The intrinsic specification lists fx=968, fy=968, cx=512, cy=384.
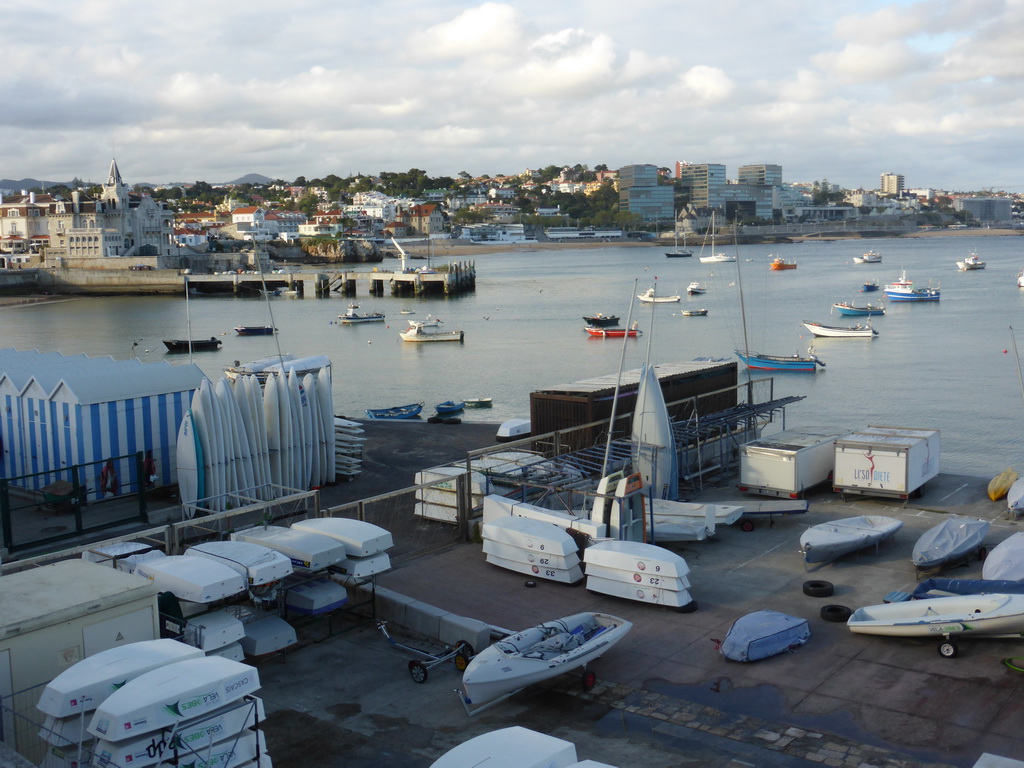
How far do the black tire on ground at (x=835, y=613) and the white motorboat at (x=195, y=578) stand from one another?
271 inches

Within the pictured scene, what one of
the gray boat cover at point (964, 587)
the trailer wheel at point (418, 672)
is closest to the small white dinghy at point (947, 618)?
the gray boat cover at point (964, 587)

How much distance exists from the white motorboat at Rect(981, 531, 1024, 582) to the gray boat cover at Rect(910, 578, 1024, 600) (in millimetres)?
370

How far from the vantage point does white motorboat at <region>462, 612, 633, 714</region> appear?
376 inches

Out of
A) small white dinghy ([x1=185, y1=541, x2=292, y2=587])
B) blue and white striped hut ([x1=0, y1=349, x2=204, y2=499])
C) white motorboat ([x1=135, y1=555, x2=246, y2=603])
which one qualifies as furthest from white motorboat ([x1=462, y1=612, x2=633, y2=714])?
blue and white striped hut ([x1=0, y1=349, x2=204, y2=499])

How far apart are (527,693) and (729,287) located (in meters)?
112

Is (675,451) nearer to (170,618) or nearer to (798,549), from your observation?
(798,549)

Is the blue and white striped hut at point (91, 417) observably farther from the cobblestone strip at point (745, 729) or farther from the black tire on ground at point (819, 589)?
the black tire on ground at point (819, 589)

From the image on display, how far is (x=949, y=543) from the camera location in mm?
13500

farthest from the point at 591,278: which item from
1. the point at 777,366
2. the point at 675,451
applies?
the point at 675,451

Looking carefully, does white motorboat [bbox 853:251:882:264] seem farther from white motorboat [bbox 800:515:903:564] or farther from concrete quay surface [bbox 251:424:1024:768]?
concrete quay surface [bbox 251:424:1024:768]

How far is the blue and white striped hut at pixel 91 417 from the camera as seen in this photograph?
17.1 metres

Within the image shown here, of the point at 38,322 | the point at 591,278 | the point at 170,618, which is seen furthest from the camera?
the point at 591,278

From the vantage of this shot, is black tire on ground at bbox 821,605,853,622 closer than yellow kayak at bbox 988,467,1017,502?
Yes

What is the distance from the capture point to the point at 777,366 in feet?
168
